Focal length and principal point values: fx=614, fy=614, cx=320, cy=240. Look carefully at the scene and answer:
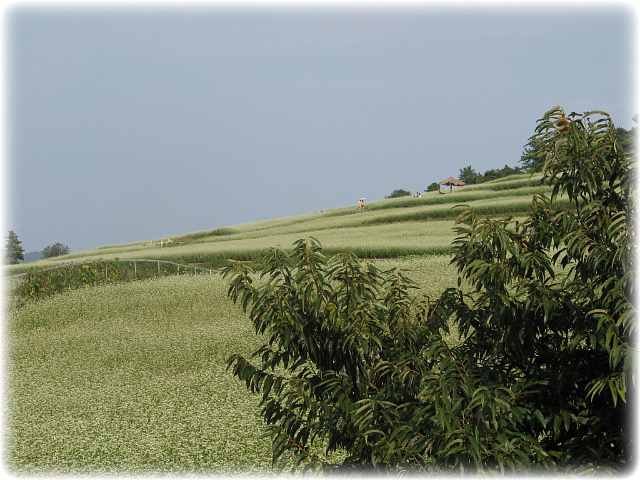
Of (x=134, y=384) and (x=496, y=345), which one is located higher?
(x=496, y=345)

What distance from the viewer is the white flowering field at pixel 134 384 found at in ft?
25.1

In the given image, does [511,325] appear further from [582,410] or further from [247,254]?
[247,254]

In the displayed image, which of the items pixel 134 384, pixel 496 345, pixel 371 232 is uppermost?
pixel 371 232

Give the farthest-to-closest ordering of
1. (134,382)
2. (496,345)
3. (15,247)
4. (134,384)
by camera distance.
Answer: (15,247) < (134,382) < (134,384) < (496,345)

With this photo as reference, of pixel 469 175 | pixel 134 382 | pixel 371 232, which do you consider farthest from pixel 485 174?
pixel 134 382

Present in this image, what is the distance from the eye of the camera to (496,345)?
4160 mm

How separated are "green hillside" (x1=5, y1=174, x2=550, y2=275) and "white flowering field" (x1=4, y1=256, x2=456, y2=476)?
705 centimetres

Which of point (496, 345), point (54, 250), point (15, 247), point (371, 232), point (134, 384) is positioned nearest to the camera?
point (496, 345)

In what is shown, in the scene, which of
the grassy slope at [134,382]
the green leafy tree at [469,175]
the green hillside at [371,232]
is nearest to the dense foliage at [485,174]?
the green leafy tree at [469,175]

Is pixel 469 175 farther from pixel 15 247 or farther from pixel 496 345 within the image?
pixel 496 345

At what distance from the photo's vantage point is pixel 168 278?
67.8 ft

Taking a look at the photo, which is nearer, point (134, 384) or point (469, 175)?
point (134, 384)

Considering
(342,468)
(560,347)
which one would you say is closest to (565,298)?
(560,347)

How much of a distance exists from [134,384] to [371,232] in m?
22.9
